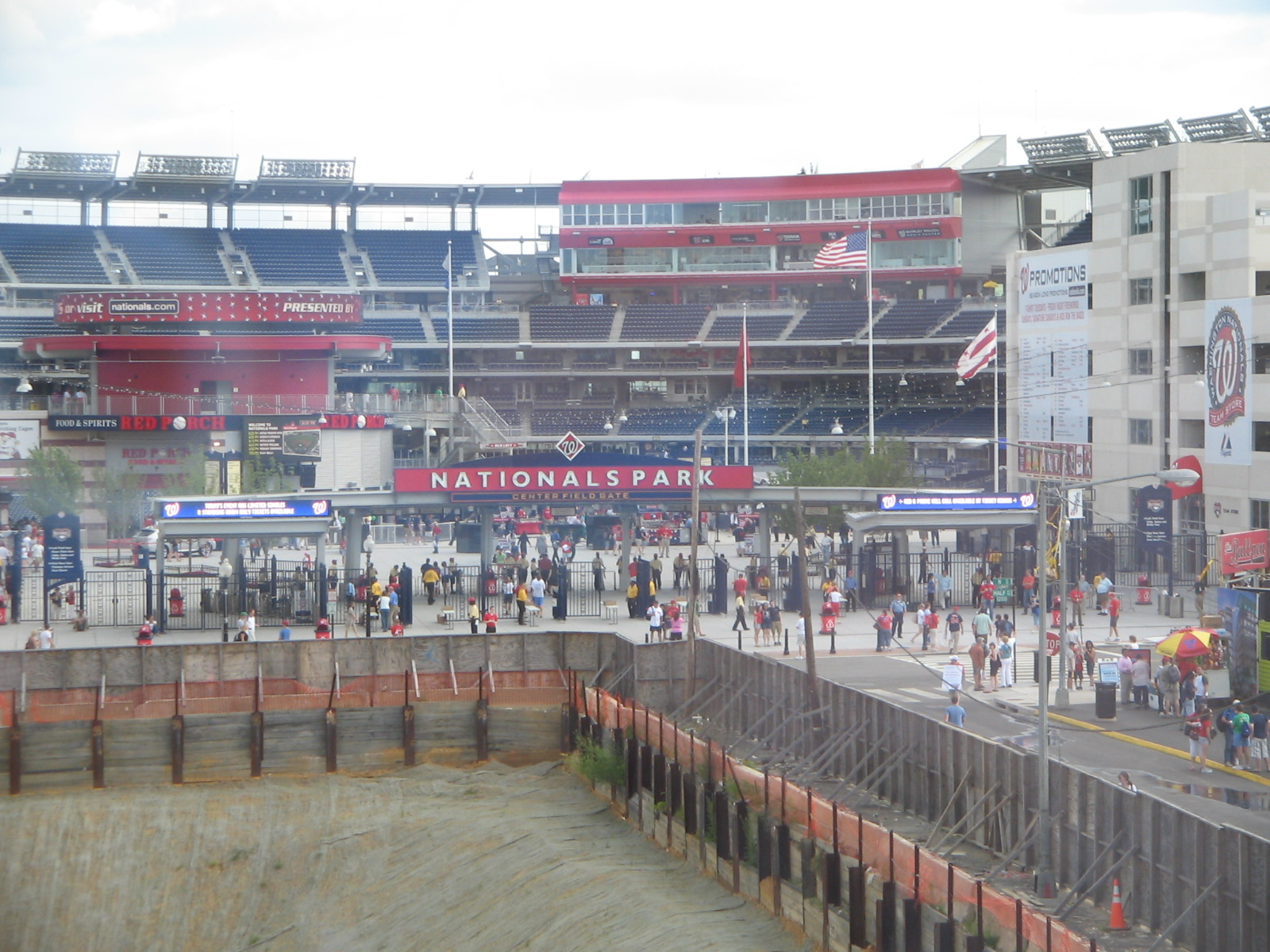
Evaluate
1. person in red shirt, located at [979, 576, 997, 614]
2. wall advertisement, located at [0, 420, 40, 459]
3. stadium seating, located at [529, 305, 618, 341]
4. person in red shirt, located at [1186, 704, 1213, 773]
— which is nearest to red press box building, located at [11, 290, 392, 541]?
wall advertisement, located at [0, 420, 40, 459]

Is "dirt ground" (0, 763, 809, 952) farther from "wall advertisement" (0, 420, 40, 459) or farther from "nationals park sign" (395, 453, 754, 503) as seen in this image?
"wall advertisement" (0, 420, 40, 459)

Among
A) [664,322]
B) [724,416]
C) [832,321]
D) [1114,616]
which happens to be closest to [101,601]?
[1114,616]

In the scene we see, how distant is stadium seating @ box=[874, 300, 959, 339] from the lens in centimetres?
8488

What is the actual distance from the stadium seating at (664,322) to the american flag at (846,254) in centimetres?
2008

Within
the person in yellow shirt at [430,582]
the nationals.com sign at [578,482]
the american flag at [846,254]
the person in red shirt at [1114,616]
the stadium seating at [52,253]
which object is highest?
the stadium seating at [52,253]

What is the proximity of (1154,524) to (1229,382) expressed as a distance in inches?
290

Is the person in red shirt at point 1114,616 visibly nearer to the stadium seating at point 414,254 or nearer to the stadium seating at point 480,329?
the stadium seating at point 480,329

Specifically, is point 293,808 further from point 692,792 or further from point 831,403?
point 831,403

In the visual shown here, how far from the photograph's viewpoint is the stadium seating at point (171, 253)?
8812 cm

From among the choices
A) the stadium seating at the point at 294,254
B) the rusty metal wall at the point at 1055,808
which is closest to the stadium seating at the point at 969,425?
the stadium seating at the point at 294,254

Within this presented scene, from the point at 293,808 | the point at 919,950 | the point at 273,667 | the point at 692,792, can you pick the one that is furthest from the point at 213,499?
the point at 919,950

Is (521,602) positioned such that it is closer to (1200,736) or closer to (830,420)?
(1200,736)

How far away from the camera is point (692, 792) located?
24.0 metres

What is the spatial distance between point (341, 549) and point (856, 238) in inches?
1138
